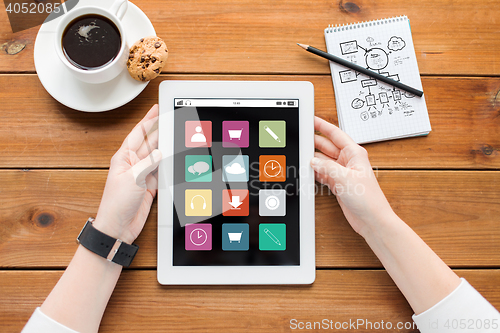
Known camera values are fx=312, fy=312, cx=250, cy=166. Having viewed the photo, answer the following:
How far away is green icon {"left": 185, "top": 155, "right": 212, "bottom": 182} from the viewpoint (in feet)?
2.19

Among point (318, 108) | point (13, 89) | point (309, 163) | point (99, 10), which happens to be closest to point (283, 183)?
point (309, 163)

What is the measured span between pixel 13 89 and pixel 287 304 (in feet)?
2.55

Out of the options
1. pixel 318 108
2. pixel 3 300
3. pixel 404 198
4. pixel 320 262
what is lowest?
pixel 3 300

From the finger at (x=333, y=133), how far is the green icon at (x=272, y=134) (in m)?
0.08

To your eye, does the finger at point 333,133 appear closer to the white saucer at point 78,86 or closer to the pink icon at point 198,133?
the pink icon at point 198,133

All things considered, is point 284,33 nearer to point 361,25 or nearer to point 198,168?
point 361,25

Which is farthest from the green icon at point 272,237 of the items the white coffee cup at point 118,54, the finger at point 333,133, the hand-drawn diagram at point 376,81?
the white coffee cup at point 118,54

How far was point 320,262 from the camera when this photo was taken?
0.69m

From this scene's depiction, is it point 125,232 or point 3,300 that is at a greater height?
point 125,232

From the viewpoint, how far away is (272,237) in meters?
0.67

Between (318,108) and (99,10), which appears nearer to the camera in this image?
(99,10)

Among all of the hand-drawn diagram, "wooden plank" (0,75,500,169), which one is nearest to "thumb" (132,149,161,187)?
"wooden plank" (0,75,500,169)

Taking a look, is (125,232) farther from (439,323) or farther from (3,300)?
(439,323)

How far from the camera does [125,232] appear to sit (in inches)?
25.8
